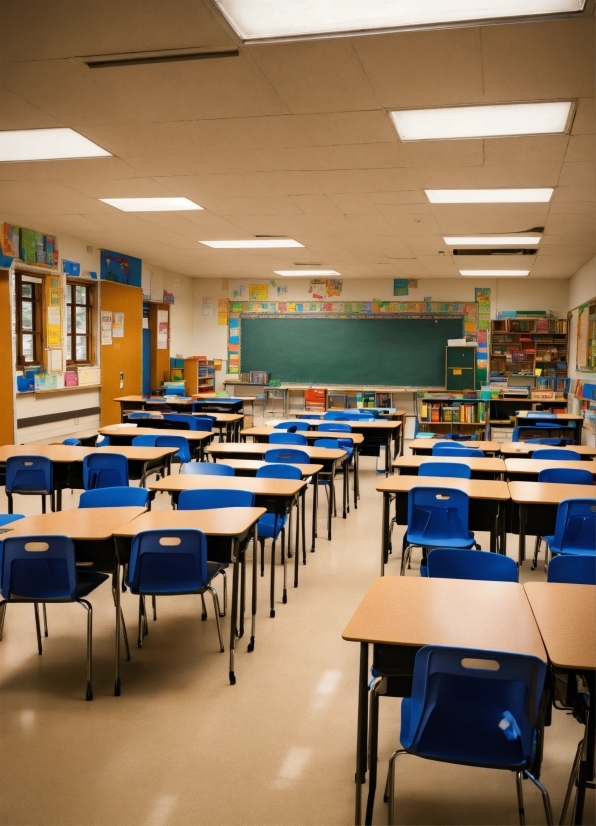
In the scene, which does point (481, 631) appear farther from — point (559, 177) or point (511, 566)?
point (559, 177)

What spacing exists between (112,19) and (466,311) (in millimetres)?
11539

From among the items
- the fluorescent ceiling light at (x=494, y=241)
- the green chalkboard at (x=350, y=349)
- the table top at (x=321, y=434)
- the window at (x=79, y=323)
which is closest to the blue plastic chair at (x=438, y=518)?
the table top at (x=321, y=434)

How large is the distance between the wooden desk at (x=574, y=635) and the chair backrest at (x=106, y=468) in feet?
11.9

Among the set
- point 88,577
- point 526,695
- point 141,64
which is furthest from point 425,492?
point 141,64

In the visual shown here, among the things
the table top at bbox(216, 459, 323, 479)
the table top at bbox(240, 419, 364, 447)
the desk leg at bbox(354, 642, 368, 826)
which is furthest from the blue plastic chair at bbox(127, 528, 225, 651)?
the table top at bbox(240, 419, 364, 447)

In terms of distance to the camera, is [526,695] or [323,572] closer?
[526,695]

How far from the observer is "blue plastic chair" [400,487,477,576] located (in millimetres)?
4488

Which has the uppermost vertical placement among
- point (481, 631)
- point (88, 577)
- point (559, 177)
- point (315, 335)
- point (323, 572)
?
point (559, 177)

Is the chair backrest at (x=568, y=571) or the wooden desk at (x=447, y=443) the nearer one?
the chair backrest at (x=568, y=571)

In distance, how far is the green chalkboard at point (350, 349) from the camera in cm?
1428

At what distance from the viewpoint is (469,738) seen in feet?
6.95

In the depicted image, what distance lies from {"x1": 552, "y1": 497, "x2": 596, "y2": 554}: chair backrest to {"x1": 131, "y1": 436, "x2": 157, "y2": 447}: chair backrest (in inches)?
159

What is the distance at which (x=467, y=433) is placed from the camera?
11.3 meters

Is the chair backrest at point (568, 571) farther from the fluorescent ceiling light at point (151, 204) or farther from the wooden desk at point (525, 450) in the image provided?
the fluorescent ceiling light at point (151, 204)
